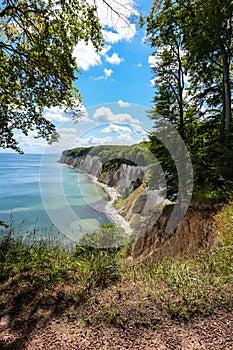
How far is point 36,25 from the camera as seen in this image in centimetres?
408

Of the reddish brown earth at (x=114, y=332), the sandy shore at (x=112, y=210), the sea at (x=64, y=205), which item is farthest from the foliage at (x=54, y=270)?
the sea at (x=64, y=205)

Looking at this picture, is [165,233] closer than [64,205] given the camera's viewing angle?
Yes

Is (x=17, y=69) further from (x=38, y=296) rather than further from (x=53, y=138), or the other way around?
(x=38, y=296)

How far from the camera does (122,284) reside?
7.95 ft

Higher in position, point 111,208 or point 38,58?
point 38,58

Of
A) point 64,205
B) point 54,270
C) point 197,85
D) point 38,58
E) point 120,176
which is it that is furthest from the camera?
point 64,205

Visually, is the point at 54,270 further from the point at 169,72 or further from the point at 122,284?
the point at 169,72

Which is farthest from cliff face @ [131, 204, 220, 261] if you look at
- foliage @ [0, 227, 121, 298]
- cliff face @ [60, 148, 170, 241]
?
cliff face @ [60, 148, 170, 241]

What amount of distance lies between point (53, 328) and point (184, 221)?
16.6 ft

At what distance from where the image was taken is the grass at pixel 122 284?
192 cm

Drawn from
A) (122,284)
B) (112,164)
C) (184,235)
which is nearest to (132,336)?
(122,284)

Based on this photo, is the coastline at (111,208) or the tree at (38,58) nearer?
the tree at (38,58)

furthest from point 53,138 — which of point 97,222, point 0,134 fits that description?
point 97,222

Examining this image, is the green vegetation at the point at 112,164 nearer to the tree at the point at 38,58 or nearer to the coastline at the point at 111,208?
the coastline at the point at 111,208
